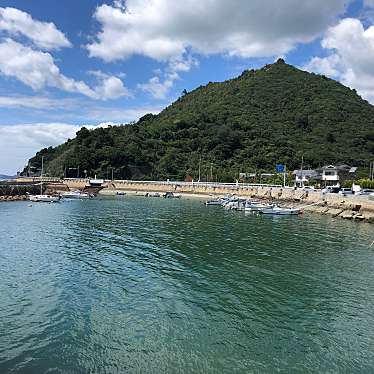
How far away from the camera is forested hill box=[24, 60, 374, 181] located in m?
145

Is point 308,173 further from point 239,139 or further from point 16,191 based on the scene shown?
point 16,191

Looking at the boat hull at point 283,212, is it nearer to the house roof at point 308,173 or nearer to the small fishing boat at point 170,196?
the small fishing boat at point 170,196

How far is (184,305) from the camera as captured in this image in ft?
63.3

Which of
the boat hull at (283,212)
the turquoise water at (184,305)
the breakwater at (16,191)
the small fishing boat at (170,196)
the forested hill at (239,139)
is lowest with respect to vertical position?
the turquoise water at (184,305)

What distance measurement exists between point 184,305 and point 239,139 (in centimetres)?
14734

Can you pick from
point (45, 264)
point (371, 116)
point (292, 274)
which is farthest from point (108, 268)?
point (371, 116)

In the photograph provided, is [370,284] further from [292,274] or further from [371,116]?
[371,116]

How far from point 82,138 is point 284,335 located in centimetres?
15128

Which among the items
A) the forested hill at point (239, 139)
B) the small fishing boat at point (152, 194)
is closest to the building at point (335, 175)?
the forested hill at point (239, 139)

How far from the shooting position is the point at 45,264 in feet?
87.8

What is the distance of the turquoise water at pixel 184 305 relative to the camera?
13938 mm

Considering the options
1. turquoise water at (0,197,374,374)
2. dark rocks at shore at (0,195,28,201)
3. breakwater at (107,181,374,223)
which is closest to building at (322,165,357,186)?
breakwater at (107,181,374,223)

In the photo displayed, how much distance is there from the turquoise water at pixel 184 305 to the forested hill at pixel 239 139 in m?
101

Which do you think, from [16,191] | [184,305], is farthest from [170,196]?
[184,305]
